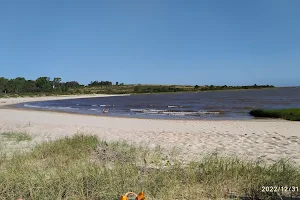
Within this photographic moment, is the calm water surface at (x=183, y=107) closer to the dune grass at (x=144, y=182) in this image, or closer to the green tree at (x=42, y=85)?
the dune grass at (x=144, y=182)

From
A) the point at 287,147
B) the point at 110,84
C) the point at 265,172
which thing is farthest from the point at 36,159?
the point at 110,84

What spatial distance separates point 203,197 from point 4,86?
11858 centimetres

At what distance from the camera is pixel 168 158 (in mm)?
7285

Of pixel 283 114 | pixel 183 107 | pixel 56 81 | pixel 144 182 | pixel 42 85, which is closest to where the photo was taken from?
pixel 144 182

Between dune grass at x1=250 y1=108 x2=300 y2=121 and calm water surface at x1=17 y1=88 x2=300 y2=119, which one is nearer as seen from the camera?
dune grass at x1=250 y1=108 x2=300 y2=121

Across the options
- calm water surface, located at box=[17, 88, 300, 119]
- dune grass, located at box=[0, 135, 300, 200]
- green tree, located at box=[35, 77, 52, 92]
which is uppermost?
green tree, located at box=[35, 77, 52, 92]

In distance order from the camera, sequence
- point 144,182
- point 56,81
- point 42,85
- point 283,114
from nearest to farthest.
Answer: point 144,182
point 283,114
point 42,85
point 56,81

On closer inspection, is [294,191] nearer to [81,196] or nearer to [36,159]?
[81,196]

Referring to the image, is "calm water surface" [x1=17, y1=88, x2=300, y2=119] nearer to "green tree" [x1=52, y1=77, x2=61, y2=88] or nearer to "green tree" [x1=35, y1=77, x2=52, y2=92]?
"green tree" [x1=35, y1=77, x2=52, y2=92]

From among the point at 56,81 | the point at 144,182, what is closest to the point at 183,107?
the point at 144,182

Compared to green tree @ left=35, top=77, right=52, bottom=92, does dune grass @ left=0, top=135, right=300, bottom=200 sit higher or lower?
lower

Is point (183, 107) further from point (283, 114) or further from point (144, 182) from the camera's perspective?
point (144, 182)

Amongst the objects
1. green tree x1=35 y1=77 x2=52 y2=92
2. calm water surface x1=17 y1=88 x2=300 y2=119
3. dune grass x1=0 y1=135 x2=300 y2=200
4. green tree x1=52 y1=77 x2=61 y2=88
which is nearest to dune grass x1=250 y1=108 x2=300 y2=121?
calm water surface x1=17 y1=88 x2=300 y2=119

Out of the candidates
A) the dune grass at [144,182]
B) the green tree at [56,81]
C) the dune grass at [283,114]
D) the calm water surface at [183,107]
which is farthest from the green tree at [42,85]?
the dune grass at [144,182]
